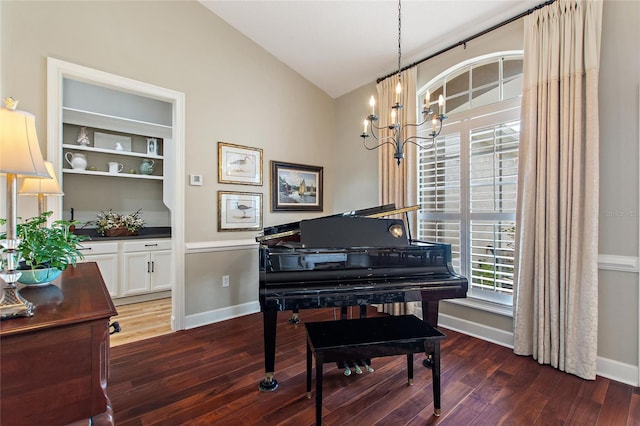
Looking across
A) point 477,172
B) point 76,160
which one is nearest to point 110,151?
point 76,160

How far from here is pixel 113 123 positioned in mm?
4008

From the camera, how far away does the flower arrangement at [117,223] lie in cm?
386

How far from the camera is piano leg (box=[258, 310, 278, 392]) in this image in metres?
1.96

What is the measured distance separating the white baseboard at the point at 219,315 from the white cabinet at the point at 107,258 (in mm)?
1355

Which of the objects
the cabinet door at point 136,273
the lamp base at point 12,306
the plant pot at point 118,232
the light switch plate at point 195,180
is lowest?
the cabinet door at point 136,273

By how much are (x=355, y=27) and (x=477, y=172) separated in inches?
77.7

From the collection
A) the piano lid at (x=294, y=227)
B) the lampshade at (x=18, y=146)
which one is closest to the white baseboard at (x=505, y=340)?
the piano lid at (x=294, y=227)

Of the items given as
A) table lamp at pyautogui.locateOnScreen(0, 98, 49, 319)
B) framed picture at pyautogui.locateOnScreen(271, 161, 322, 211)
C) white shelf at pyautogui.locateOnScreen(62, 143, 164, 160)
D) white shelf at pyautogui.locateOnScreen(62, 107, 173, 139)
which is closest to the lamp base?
table lamp at pyautogui.locateOnScreen(0, 98, 49, 319)

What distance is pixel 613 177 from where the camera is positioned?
6.98ft

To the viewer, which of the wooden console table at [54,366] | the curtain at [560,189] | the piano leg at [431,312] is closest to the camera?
the wooden console table at [54,366]

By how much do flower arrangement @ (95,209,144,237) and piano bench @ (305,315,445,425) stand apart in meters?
3.35

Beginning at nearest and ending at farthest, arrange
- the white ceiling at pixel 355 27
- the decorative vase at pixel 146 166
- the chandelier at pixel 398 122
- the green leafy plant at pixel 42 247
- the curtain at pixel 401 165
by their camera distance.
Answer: the green leafy plant at pixel 42 247 → the chandelier at pixel 398 122 → the white ceiling at pixel 355 27 → the curtain at pixel 401 165 → the decorative vase at pixel 146 166

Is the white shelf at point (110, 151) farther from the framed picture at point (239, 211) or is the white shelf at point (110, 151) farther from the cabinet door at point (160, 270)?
the framed picture at point (239, 211)

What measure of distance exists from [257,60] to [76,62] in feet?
6.07
